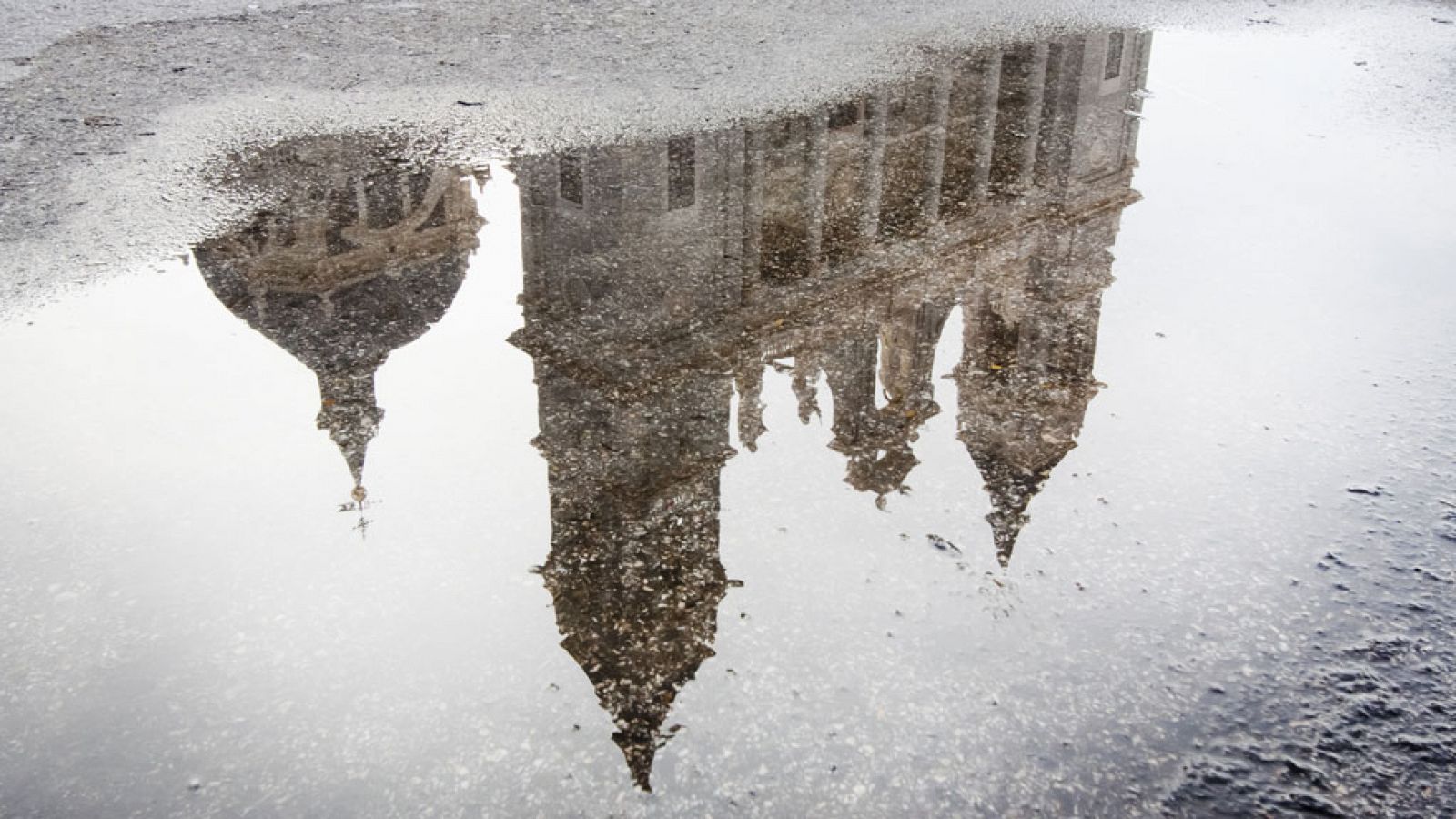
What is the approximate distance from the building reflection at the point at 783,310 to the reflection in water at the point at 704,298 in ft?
0.05

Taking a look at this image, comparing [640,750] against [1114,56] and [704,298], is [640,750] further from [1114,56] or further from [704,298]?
[1114,56]

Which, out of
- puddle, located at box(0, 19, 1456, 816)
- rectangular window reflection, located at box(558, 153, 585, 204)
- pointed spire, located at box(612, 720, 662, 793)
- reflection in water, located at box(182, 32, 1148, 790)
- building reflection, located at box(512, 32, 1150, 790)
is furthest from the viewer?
rectangular window reflection, located at box(558, 153, 585, 204)

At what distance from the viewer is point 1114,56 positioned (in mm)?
10188

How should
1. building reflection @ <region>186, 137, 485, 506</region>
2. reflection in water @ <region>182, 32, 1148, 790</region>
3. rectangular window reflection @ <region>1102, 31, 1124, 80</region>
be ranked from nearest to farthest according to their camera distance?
reflection in water @ <region>182, 32, 1148, 790</region>, building reflection @ <region>186, 137, 485, 506</region>, rectangular window reflection @ <region>1102, 31, 1124, 80</region>

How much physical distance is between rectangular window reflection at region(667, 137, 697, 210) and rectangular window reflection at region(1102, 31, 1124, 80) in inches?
150

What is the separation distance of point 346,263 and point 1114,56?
676cm

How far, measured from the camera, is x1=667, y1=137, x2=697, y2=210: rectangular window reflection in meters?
7.57

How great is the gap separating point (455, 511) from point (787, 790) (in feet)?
6.55

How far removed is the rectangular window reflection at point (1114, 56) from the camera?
9.82 metres

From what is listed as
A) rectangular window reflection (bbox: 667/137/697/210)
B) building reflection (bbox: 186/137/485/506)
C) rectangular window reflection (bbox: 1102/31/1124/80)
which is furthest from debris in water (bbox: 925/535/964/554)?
rectangular window reflection (bbox: 1102/31/1124/80)

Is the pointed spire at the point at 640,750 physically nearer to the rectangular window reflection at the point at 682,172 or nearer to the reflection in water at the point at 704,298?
the reflection in water at the point at 704,298

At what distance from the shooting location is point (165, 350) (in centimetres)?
610

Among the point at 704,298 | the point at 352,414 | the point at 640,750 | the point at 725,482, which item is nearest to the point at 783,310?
the point at 704,298

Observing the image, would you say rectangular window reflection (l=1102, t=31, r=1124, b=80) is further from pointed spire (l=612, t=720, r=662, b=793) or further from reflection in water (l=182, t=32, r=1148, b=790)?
pointed spire (l=612, t=720, r=662, b=793)
